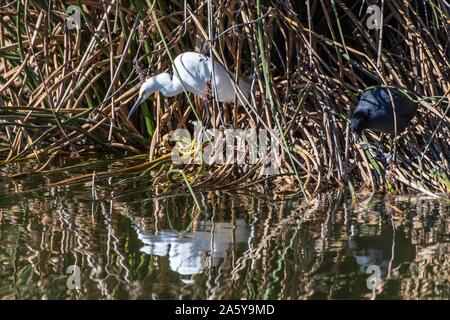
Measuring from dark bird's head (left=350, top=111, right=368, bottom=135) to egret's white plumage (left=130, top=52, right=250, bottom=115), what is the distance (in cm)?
40

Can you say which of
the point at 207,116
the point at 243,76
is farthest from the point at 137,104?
the point at 243,76

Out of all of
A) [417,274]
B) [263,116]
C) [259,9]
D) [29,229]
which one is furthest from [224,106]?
[417,274]

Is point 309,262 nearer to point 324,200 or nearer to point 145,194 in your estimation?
point 324,200

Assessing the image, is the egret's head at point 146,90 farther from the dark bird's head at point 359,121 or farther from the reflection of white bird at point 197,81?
the dark bird's head at point 359,121

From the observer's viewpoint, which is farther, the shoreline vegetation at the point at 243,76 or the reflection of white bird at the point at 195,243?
the shoreline vegetation at the point at 243,76

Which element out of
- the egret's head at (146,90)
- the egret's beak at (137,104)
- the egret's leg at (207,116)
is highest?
the egret's head at (146,90)

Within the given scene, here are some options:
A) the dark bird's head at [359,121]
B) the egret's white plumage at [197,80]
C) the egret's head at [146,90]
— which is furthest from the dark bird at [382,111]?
the egret's head at [146,90]

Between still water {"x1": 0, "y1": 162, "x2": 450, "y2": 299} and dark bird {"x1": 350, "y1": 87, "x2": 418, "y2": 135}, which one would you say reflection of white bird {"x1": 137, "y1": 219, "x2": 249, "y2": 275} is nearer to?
still water {"x1": 0, "y1": 162, "x2": 450, "y2": 299}

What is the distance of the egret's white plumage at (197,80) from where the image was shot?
362cm

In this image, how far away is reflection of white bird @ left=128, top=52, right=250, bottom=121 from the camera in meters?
3.62

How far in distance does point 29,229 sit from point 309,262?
0.82 m

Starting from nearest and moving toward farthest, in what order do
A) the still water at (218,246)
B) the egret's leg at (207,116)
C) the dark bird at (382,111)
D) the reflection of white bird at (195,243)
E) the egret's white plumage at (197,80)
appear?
the still water at (218,246) → the reflection of white bird at (195,243) → the dark bird at (382,111) → the egret's white plumage at (197,80) → the egret's leg at (207,116)

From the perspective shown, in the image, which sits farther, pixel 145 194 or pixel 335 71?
pixel 335 71

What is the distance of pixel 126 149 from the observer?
4.05 m
